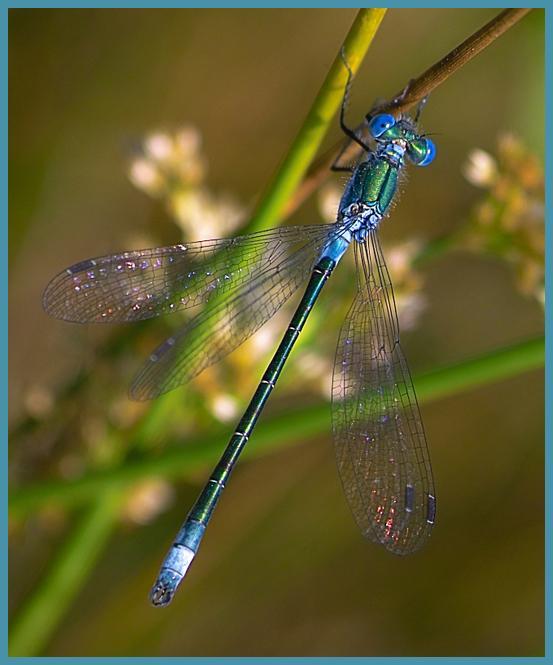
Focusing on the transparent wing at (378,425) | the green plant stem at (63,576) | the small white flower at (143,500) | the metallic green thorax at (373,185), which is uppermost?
the metallic green thorax at (373,185)

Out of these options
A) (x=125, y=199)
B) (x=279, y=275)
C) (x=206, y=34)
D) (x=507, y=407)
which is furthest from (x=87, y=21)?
(x=507, y=407)

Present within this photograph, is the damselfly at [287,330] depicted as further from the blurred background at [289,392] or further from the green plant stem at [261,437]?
the blurred background at [289,392]

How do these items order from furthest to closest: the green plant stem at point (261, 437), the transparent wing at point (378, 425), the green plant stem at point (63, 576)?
the green plant stem at point (63, 576), the transparent wing at point (378, 425), the green plant stem at point (261, 437)

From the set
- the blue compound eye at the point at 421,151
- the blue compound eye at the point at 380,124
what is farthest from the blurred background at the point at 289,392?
the blue compound eye at the point at 380,124

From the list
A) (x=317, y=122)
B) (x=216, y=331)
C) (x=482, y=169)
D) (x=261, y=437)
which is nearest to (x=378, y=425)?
(x=261, y=437)

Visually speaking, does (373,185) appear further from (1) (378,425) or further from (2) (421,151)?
(1) (378,425)

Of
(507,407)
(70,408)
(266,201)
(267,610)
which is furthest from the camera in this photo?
(507,407)

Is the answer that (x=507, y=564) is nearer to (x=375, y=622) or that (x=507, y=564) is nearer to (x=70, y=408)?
(x=375, y=622)

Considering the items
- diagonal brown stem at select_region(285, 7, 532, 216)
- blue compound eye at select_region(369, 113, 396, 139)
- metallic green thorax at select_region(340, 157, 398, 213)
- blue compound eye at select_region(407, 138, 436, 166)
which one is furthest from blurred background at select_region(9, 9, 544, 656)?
diagonal brown stem at select_region(285, 7, 532, 216)
